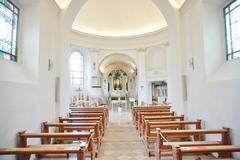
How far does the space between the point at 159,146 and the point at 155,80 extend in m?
11.6

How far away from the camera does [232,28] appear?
152 inches

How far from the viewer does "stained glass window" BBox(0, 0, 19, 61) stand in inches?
136

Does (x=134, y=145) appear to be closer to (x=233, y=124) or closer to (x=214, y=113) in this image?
(x=214, y=113)

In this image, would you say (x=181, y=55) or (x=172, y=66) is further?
(x=172, y=66)

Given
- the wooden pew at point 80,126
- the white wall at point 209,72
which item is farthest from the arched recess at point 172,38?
the wooden pew at point 80,126

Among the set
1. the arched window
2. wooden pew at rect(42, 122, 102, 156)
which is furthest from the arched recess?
the arched window

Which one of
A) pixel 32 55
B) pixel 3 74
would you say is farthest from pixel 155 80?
pixel 3 74

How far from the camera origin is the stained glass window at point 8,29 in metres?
3.45

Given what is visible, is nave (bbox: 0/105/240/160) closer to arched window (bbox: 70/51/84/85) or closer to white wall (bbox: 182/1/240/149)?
white wall (bbox: 182/1/240/149)

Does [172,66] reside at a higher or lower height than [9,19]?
lower

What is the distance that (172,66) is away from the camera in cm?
559

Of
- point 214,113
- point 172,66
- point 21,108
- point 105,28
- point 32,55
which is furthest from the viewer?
point 105,28

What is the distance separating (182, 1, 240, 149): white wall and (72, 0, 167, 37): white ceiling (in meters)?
8.48

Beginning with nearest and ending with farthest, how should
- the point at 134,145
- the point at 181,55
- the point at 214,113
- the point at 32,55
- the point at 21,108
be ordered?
the point at 21,108 → the point at 214,113 → the point at 32,55 → the point at 134,145 → the point at 181,55
